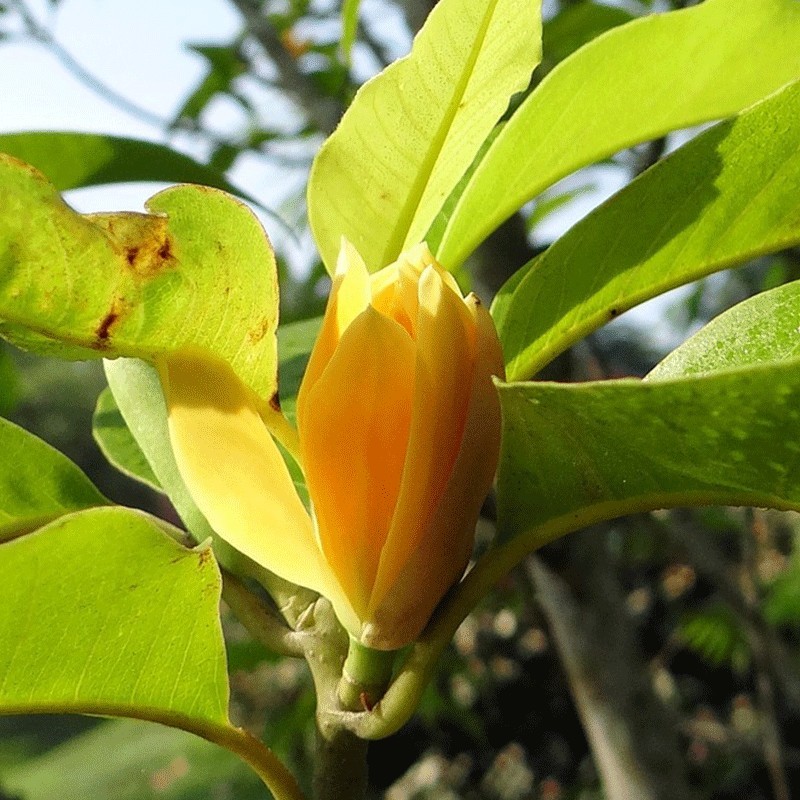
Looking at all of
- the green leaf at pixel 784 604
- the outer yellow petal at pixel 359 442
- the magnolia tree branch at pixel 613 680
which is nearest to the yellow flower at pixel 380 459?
the outer yellow petal at pixel 359 442

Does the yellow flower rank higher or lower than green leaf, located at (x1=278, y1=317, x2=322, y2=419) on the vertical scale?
higher

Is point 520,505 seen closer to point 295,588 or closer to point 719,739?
point 295,588

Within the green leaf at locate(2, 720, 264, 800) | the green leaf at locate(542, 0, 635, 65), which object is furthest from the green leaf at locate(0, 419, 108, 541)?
the green leaf at locate(2, 720, 264, 800)

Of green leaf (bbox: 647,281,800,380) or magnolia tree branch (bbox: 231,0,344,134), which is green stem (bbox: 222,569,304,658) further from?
magnolia tree branch (bbox: 231,0,344,134)

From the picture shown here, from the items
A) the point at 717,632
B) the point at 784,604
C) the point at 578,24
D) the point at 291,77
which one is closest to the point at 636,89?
the point at 578,24

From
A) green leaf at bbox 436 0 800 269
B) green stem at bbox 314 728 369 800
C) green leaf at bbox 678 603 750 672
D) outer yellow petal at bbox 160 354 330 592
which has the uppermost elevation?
green leaf at bbox 436 0 800 269

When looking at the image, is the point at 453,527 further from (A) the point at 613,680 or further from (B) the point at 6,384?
(B) the point at 6,384

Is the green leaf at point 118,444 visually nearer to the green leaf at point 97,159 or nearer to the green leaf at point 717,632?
the green leaf at point 97,159
